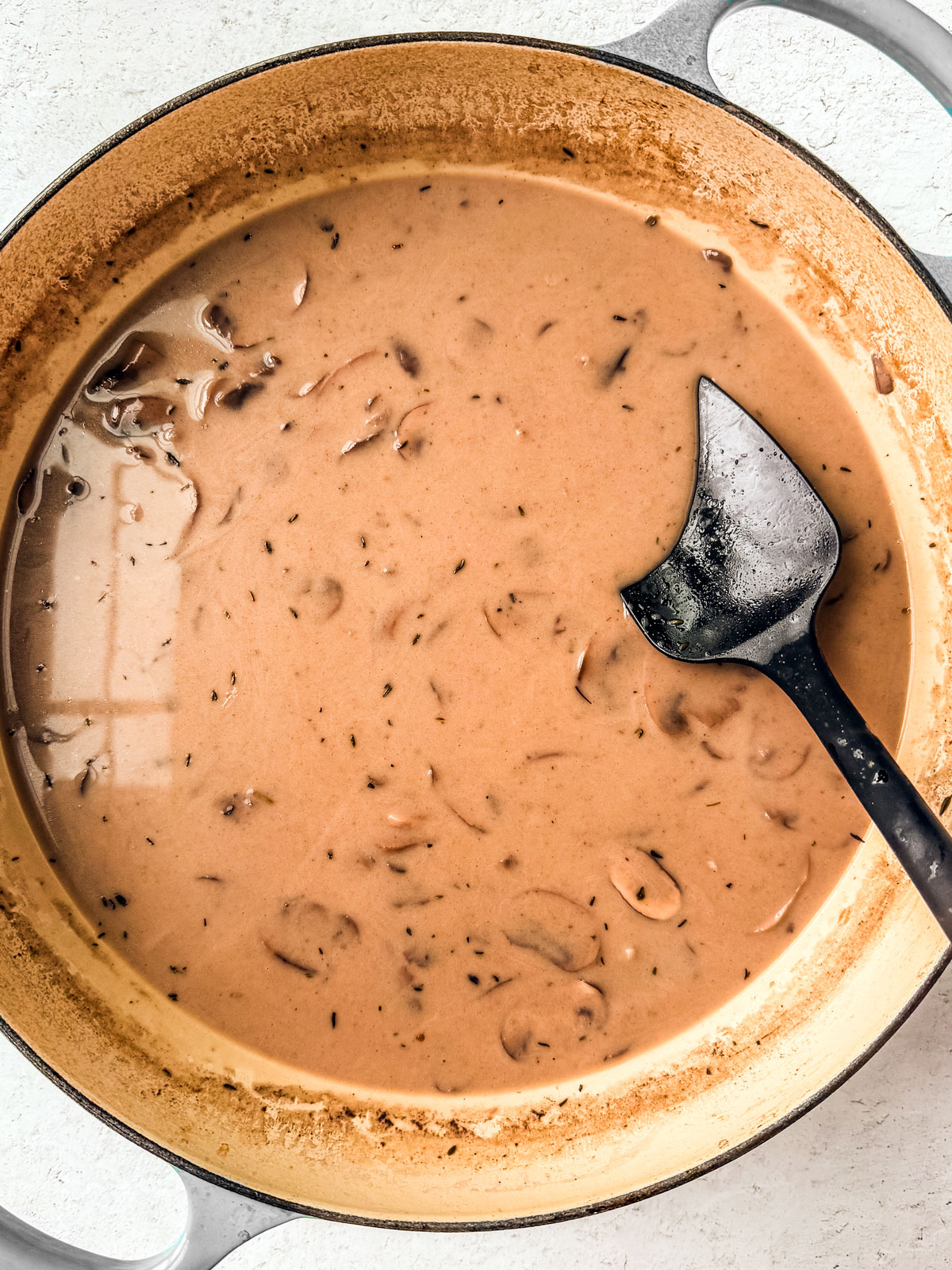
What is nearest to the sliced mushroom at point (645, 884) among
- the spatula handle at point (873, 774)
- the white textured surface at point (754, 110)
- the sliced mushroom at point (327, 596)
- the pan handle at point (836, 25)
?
the spatula handle at point (873, 774)

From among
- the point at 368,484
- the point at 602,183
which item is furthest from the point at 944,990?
the point at 602,183

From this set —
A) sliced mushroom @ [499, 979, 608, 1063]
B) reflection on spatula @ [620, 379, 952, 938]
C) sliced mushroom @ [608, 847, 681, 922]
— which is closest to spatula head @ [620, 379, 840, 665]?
reflection on spatula @ [620, 379, 952, 938]

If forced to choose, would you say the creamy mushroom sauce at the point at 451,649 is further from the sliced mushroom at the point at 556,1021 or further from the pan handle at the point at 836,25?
the pan handle at the point at 836,25

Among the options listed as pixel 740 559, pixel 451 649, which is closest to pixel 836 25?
pixel 740 559

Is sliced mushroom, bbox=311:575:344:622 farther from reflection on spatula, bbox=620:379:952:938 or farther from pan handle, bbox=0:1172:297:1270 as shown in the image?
pan handle, bbox=0:1172:297:1270

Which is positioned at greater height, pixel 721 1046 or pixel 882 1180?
pixel 721 1046

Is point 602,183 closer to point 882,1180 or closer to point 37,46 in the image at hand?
point 37,46

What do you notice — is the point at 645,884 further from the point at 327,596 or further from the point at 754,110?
the point at 754,110
